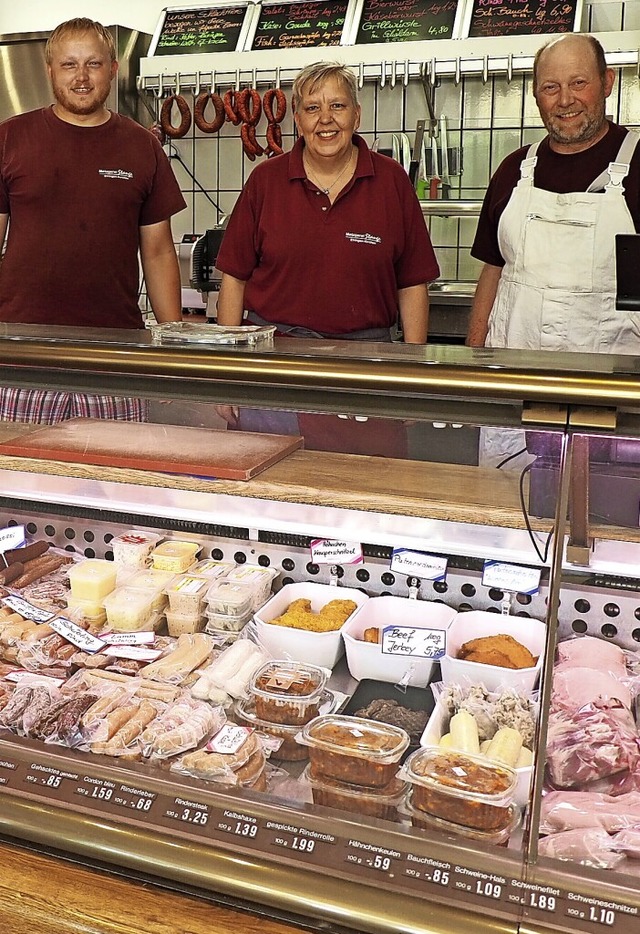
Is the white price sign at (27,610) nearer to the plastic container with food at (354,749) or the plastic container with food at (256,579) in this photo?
the plastic container with food at (256,579)

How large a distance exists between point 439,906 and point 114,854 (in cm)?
46

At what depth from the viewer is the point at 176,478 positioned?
1.62 meters

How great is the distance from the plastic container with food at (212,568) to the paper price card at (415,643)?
1.33 feet

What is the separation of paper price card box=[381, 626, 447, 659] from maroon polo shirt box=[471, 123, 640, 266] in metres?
1.80

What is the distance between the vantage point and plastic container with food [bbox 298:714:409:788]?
1.49 m

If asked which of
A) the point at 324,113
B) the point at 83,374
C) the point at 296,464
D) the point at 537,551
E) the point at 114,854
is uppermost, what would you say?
the point at 324,113

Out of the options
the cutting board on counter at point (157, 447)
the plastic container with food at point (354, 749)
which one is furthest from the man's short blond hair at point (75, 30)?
the plastic container with food at point (354, 749)

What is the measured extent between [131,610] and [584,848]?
1.02m

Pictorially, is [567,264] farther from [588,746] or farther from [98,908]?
[98,908]

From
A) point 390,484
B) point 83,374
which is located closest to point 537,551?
point 390,484

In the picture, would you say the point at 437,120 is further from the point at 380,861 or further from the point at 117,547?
the point at 380,861

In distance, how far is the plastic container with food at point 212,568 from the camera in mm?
2016

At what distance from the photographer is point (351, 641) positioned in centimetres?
178

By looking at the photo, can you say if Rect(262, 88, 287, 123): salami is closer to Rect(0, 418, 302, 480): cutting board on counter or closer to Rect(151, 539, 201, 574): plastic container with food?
Rect(151, 539, 201, 574): plastic container with food
